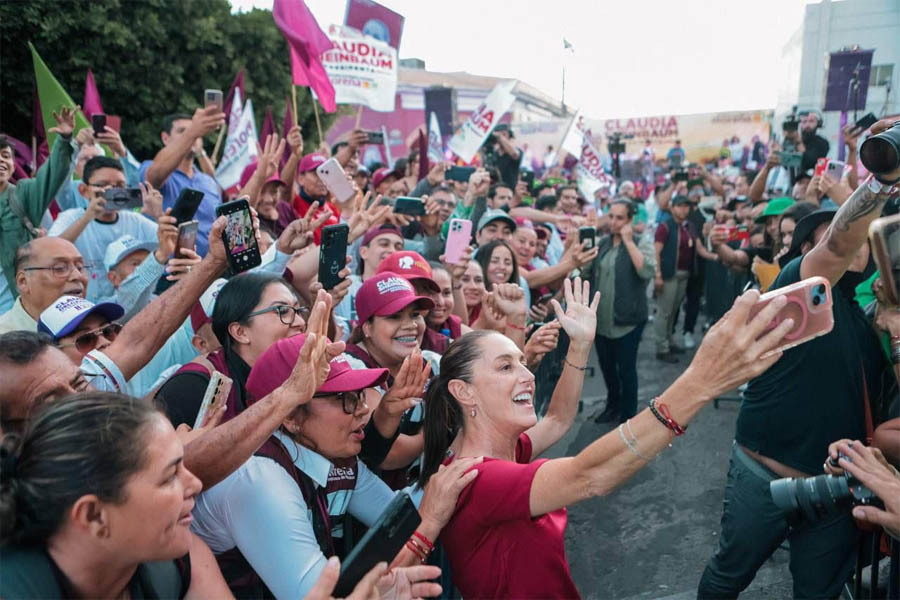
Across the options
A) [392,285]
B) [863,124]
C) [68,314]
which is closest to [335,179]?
[392,285]

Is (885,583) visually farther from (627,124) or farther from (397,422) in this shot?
(627,124)

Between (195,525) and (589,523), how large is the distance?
3300 mm

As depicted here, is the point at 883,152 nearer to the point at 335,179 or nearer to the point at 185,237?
the point at 185,237

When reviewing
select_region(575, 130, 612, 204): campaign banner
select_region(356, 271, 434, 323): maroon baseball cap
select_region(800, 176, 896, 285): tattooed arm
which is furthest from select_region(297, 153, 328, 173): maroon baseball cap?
select_region(575, 130, 612, 204): campaign banner

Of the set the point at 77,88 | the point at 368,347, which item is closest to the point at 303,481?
the point at 368,347

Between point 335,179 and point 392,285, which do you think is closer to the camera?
point 392,285

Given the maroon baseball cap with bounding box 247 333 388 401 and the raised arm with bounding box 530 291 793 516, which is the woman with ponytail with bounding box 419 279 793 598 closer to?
the raised arm with bounding box 530 291 793 516

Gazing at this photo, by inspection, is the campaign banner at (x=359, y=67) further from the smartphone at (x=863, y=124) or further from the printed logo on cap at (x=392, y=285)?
the printed logo on cap at (x=392, y=285)

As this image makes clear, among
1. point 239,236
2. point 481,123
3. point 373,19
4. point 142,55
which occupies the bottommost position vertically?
point 239,236

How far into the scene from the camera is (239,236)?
2781 millimetres

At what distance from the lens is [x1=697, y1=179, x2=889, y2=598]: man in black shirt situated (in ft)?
8.94

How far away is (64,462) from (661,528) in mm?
3957

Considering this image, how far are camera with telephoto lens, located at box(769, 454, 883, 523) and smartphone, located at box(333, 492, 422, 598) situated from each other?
148 centimetres

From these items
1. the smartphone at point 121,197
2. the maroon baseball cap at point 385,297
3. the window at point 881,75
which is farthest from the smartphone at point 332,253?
the window at point 881,75
